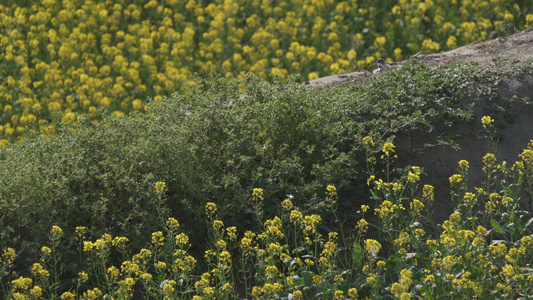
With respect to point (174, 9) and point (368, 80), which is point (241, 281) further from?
point (174, 9)

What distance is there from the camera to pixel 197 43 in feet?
30.4

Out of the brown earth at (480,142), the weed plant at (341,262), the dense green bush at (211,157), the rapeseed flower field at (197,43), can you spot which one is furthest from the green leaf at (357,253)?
the rapeseed flower field at (197,43)

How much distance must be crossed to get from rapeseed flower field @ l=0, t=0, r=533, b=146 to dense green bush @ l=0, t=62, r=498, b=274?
9.08 feet

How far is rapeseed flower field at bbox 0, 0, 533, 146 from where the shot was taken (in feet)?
27.4

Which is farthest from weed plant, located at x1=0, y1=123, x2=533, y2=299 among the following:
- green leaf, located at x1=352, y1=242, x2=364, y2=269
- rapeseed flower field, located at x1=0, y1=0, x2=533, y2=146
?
rapeseed flower field, located at x1=0, y1=0, x2=533, y2=146

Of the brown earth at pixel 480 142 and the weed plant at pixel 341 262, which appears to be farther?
the brown earth at pixel 480 142

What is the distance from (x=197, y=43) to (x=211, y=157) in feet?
15.3

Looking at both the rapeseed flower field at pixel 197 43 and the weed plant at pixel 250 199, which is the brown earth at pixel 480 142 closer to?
the weed plant at pixel 250 199

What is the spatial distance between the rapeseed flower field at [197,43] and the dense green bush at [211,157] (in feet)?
9.08

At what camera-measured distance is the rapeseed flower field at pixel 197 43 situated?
8359mm

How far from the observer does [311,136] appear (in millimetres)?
4945

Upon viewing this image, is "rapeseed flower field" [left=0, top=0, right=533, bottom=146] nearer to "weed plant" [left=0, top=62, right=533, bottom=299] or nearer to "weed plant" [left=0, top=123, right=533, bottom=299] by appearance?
"weed plant" [left=0, top=62, right=533, bottom=299]

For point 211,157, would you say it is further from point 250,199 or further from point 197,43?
point 197,43

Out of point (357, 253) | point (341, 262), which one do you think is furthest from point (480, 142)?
point (341, 262)
